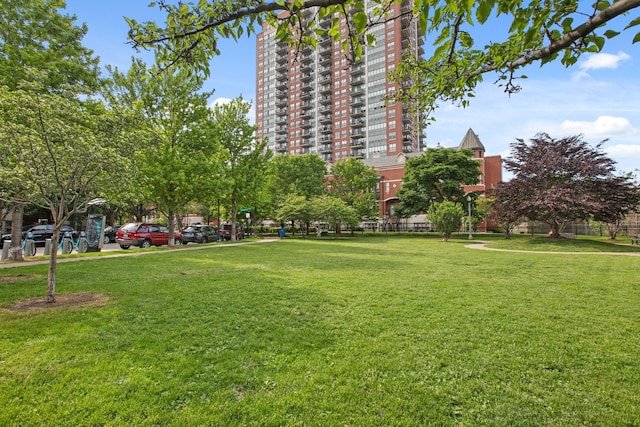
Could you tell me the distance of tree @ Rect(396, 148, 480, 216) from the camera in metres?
37.0

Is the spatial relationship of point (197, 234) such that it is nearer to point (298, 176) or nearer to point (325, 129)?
point (298, 176)

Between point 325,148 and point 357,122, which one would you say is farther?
point 325,148

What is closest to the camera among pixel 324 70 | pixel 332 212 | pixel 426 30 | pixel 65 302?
pixel 426 30

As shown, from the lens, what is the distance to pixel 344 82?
8188 cm

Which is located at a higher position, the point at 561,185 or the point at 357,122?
the point at 357,122

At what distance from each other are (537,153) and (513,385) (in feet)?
80.2

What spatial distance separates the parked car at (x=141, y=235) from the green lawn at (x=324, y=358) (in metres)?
13.5

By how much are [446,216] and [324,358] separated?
84.4ft

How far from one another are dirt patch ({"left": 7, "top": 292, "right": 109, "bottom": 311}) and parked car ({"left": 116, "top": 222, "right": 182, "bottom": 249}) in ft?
47.7

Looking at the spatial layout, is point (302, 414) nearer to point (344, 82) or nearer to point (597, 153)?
point (597, 153)

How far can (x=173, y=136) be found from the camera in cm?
1966

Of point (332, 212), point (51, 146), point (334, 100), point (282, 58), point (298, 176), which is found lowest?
point (332, 212)

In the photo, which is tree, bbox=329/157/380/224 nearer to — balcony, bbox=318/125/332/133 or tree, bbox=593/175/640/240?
tree, bbox=593/175/640/240

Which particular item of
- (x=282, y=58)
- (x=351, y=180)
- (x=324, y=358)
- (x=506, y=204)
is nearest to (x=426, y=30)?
(x=324, y=358)
